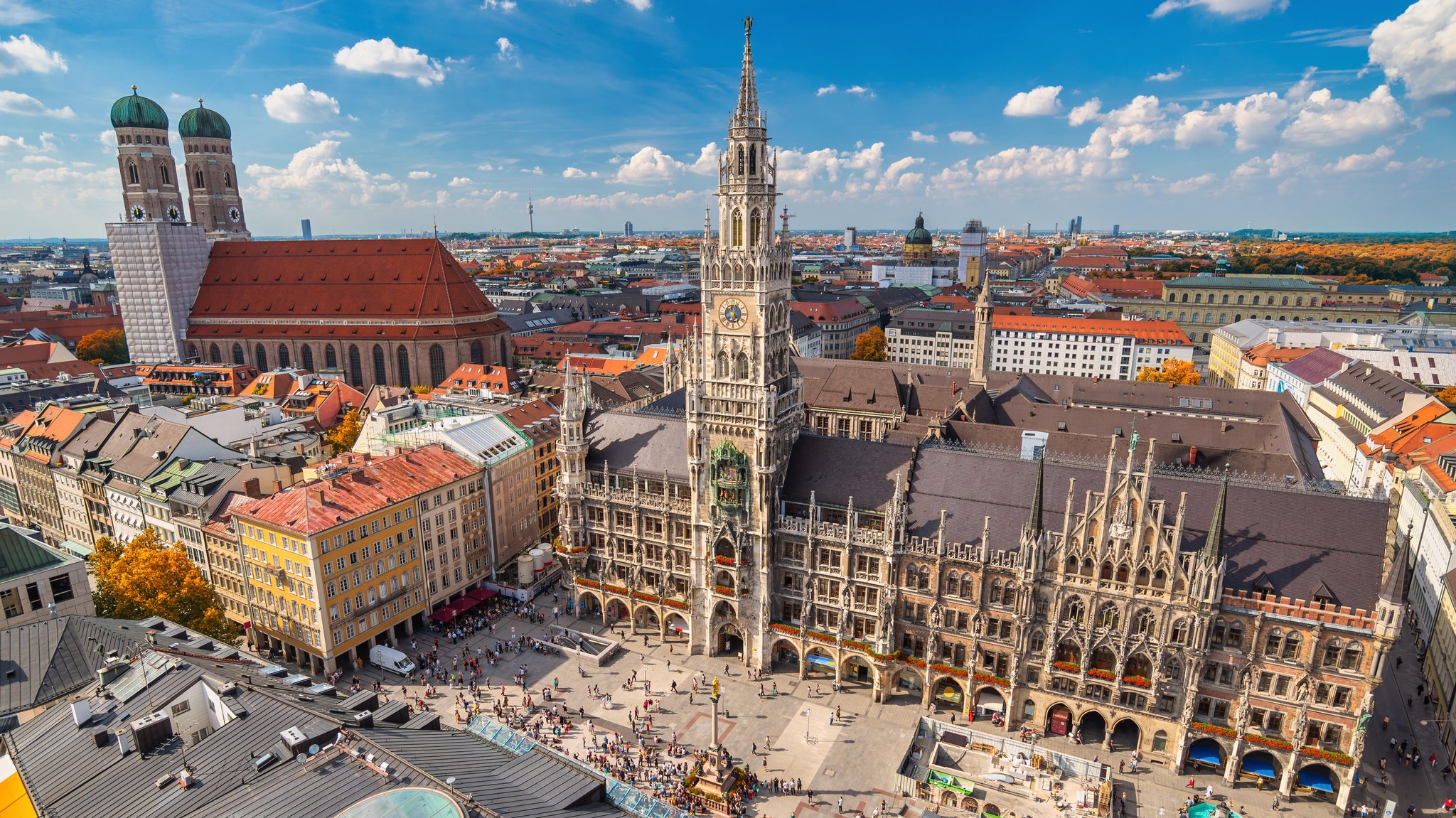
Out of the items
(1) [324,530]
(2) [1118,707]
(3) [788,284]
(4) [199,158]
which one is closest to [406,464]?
(1) [324,530]

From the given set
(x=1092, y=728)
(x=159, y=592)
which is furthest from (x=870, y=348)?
(x=159, y=592)

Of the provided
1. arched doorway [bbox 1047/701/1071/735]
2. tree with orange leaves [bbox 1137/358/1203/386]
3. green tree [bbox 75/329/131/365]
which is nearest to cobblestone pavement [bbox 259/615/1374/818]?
arched doorway [bbox 1047/701/1071/735]

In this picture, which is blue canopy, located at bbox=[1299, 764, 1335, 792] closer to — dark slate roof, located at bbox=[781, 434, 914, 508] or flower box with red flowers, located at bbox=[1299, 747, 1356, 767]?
flower box with red flowers, located at bbox=[1299, 747, 1356, 767]

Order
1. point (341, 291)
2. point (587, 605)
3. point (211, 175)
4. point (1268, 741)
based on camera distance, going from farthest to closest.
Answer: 1. point (211, 175)
2. point (341, 291)
3. point (587, 605)
4. point (1268, 741)

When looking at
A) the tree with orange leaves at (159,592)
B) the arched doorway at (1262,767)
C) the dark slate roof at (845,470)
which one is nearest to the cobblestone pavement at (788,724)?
the arched doorway at (1262,767)

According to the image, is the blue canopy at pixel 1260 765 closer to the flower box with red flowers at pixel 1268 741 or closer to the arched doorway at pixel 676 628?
the flower box with red flowers at pixel 1268 741

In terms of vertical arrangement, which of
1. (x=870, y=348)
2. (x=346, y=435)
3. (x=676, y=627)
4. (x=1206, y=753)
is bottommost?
(x=676, y=627)

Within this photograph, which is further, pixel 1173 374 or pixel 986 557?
pixel 1173 374

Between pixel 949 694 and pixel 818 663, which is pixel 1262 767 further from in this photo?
pixel 818 663
